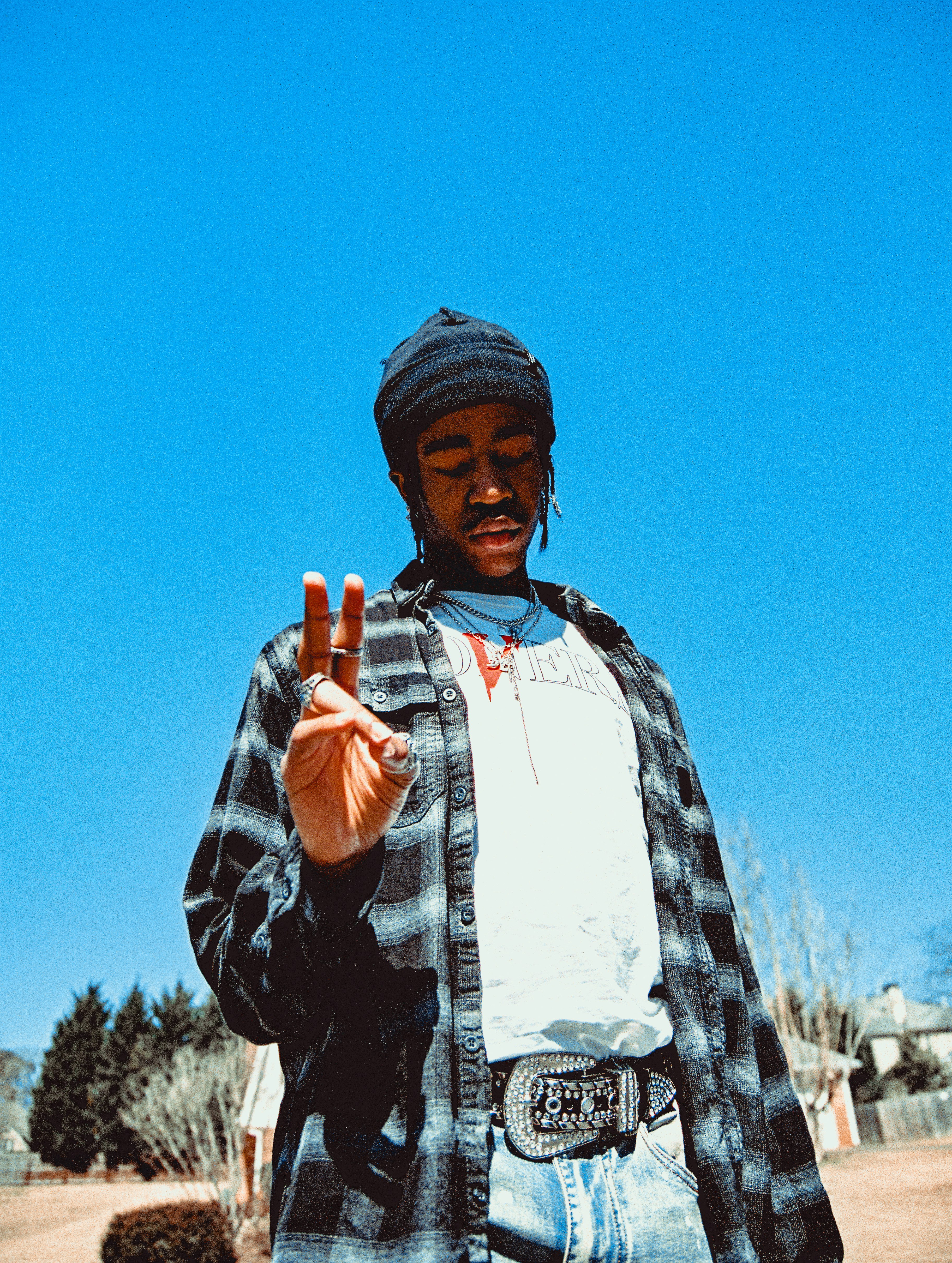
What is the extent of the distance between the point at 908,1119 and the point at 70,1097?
3404cm

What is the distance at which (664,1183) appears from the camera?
1539 mm

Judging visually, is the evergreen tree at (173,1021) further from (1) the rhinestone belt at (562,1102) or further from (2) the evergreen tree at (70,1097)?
(1) the rhinestone belt at (562,1102)

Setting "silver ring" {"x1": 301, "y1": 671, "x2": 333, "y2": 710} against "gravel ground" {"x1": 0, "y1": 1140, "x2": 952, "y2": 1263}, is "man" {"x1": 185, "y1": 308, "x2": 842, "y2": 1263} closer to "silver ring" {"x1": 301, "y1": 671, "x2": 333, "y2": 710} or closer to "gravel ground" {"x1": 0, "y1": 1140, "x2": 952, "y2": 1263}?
"silver ring" {"x1": 301, "y1": 671, "x2": 333, "y2": 710}

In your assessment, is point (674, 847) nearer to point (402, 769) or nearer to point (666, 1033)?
point (666, 1033)

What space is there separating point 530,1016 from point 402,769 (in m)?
0.46

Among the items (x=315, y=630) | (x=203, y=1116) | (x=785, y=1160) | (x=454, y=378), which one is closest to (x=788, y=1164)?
(x=785, y=1160)

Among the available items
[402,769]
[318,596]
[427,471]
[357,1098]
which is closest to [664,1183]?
[357,1098]

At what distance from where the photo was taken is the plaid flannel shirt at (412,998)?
1390mm

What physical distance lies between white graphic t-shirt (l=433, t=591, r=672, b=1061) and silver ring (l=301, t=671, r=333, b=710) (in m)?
0.44

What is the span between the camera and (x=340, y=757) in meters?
1.39

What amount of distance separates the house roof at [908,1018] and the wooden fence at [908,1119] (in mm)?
17655

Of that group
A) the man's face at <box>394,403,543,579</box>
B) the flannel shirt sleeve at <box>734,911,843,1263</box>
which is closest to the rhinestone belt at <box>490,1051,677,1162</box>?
the flannel shirt sleeve at <box>734,911,843,1263</box>

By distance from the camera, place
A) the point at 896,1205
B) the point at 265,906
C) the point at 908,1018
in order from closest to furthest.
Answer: the point at 265,906 < the point at 896,1205 < the point at 908,1018

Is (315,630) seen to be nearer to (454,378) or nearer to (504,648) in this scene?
(504,648)
